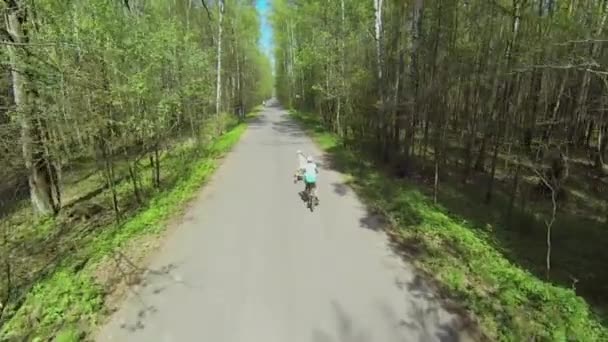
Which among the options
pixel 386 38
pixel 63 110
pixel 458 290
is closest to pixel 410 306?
pixel 458 290

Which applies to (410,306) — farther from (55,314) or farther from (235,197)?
(235,197)

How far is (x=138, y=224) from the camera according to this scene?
902 centimetres

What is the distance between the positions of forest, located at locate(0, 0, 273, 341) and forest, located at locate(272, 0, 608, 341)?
229 inches

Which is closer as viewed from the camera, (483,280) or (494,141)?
(483,280)

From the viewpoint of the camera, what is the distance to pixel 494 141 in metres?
15.9

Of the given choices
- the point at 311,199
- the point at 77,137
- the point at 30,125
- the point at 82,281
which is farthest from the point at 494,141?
the point at 30,125

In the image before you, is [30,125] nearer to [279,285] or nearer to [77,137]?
[77,137]

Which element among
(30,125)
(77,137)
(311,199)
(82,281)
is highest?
(30,125)

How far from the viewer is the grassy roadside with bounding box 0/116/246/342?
211 inches

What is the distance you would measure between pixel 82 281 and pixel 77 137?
20.6 ft

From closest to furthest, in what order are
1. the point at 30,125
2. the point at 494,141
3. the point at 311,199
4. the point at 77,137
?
the point at 311,199 → the point at 30,125 → the point at 77,137 → the point at 494,141

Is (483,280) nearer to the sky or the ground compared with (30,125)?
nearer to the ground

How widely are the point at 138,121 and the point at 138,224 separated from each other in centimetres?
295

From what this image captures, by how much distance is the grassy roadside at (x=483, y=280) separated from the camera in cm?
532
